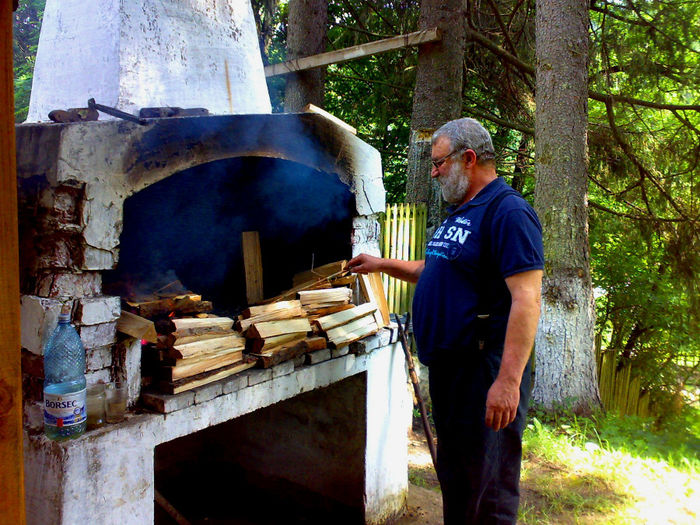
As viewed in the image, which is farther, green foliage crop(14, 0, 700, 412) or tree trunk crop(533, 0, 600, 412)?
green foliage crop(14, 0, 700, 412)

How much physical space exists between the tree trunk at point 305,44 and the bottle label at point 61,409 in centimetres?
648

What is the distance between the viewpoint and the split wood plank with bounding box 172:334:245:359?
93.2 inches

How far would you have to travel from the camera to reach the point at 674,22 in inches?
303

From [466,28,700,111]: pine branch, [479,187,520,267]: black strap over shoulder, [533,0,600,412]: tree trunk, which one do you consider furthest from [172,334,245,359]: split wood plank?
[466,28,700,111]: pine branch

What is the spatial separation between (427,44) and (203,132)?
547 cm

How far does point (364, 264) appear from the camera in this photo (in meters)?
3.40

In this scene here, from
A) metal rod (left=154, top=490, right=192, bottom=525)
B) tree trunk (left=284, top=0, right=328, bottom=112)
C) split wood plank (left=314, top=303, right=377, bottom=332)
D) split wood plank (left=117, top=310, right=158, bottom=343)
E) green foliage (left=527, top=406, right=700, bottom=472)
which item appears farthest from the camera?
tree trunk (left=284, top=0, right=328, bottom=112)

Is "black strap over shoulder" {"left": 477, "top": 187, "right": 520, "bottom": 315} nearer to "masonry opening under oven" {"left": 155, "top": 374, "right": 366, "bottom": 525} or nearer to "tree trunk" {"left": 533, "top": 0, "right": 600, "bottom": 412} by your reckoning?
"masonry opening under oven" {"left": 155, "top": 374, "right": 366, "bottom": 525}

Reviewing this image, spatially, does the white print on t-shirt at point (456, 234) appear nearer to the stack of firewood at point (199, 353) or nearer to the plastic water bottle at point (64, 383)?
the stack of firewood at point (199, 353)

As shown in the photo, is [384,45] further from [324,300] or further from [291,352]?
[291,352]

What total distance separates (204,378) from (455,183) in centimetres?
156

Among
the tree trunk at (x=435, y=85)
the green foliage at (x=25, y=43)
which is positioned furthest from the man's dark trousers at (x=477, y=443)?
the green foliage at (x=25, y=43)

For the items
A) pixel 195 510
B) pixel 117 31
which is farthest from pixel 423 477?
pixel 117 31

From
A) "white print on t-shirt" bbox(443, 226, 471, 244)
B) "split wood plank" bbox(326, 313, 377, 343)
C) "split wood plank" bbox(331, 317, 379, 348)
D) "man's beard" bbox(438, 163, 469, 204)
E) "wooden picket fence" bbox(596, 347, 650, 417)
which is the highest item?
"man's beard" bbox(438, 163, 469, 204)
